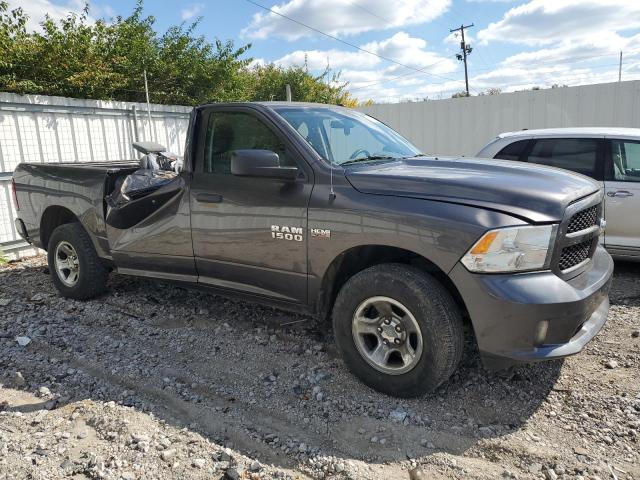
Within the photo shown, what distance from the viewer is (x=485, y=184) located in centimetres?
304

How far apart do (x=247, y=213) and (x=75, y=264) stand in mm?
2593

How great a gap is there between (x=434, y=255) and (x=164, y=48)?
1100 cm

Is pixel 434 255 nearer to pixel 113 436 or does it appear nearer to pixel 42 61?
pixel 113 436

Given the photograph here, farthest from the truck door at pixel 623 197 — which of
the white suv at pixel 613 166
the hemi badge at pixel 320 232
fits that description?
the hemi badge at pixel 320 232

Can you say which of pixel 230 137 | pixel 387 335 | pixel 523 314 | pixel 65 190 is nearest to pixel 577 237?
pixel 523 314

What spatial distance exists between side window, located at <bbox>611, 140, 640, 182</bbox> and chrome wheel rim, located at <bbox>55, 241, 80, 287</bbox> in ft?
19.1

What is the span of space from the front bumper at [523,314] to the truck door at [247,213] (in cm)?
120

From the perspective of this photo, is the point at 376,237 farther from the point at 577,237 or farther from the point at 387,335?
the point at 577,237

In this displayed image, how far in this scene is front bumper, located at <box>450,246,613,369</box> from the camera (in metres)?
2.76

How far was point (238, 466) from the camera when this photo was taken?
2.69 m

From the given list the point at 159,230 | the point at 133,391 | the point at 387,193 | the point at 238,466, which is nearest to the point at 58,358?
the point at 133,391

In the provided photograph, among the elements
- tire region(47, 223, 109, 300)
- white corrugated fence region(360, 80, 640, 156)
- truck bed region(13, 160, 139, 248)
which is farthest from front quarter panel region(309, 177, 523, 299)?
white corrugated fence region(360, 80, 640, 156)

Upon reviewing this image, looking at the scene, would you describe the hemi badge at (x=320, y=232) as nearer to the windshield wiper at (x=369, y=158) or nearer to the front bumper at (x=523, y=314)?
the windshield wiper at (x=369, y=158)

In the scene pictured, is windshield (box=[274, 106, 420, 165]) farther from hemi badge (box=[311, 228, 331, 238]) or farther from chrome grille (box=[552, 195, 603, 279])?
chrome grille (box=[552, 195, 603, 279])
